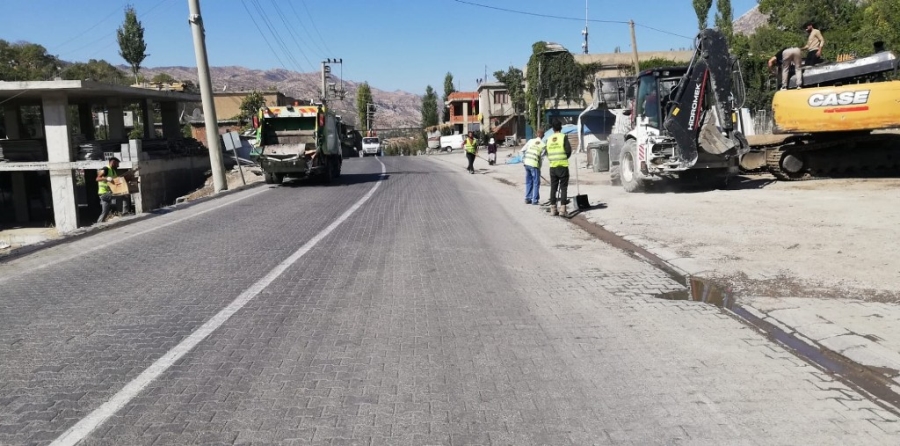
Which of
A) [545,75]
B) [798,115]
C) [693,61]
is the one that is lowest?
[798,115]

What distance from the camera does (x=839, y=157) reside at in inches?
664

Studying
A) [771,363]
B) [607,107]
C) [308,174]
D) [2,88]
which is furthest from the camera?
[2,88]

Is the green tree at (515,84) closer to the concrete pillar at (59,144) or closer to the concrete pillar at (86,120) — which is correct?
the concrete pillar at (86,120)

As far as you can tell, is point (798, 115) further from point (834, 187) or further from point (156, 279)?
point (156, 279)

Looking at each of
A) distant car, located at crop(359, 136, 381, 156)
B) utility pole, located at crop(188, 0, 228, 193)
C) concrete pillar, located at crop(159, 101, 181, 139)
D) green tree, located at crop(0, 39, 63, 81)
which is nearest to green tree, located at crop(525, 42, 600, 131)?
distant car, located at crop(359, 136, 381, 156)

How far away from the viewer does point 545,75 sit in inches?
2164

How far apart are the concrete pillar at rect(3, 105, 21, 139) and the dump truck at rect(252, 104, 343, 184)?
780 inches

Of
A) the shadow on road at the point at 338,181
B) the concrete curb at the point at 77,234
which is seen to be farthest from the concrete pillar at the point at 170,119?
the concrete curb at the point at 77,234

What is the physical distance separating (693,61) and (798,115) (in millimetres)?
2683

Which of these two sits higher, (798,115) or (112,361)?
(798,115)

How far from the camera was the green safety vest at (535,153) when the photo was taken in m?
16.1

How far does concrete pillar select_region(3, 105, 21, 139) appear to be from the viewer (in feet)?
117

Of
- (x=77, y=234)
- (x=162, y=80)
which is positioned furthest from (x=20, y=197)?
(x=162, y=80)

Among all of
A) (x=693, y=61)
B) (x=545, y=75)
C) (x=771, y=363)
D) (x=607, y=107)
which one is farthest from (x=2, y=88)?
(x=545, y=75)
